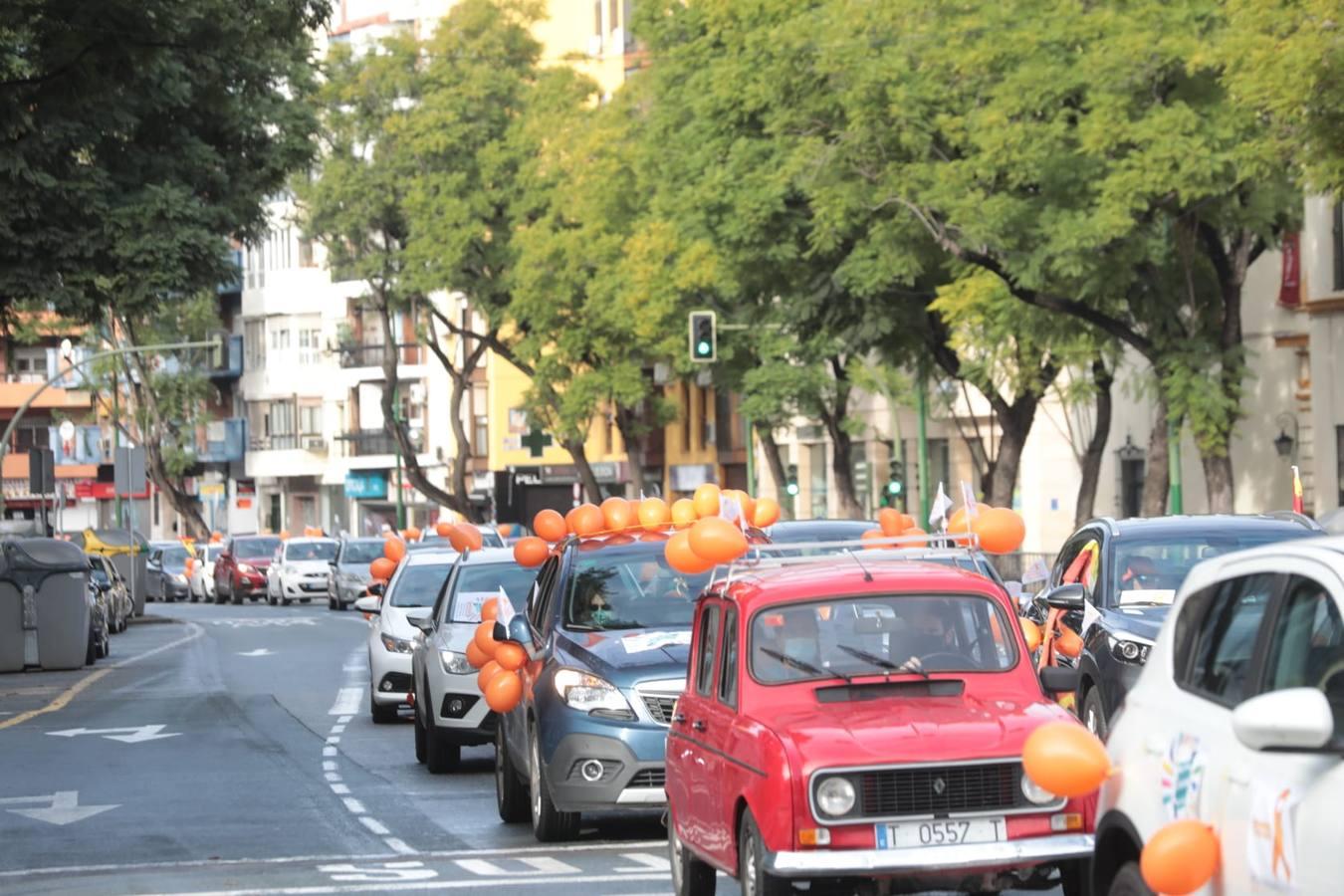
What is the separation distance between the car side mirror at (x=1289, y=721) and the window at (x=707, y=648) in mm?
5881

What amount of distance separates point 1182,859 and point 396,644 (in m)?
19.2

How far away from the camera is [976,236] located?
3866 cm

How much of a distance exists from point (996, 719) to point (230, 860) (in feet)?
19.4

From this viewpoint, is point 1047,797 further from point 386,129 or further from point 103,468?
point 103,468

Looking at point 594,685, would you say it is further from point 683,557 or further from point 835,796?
point 835,796

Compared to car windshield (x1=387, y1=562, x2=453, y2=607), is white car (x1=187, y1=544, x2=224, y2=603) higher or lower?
lower

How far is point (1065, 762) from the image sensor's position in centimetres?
728

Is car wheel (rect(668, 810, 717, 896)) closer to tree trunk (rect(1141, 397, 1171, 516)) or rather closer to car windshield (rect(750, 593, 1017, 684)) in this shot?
car windshield (rect(750, 593, 1017, 684))

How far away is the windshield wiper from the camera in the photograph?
37.2ft

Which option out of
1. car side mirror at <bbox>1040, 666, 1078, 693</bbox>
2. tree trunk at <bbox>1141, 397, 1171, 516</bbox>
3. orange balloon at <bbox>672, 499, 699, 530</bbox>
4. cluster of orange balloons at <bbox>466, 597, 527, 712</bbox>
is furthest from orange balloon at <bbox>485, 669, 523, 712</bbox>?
tree trunk at <bbox>1141, 397, 1171, 516</bbox>

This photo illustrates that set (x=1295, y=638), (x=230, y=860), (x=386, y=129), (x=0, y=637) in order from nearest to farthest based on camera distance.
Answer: (x=1295, y=638) → (x=230, y=860) → (x=0, y=637) → (x=386, y=129)

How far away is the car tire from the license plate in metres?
5.84

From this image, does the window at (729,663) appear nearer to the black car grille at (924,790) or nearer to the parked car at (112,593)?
the black car grille at (924,790)

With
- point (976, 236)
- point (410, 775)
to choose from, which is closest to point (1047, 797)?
point (410, 775)
